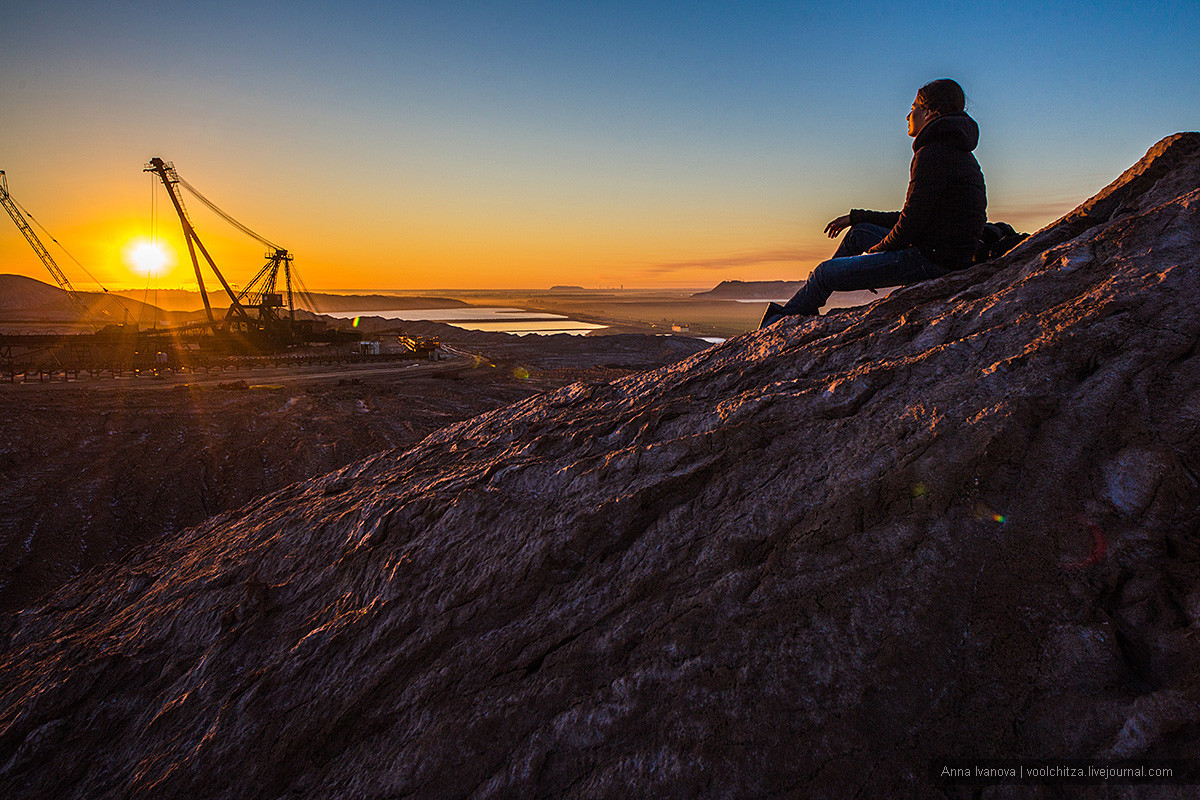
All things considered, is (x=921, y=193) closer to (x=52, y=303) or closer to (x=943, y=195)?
(x=943, y=195)

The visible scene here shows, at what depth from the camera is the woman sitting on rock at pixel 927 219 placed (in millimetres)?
4242

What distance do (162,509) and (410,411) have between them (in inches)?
417

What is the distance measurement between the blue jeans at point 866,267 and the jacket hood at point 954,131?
958 mm

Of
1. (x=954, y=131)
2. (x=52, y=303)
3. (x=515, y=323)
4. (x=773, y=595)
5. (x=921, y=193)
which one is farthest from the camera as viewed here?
(x=515, y=323)

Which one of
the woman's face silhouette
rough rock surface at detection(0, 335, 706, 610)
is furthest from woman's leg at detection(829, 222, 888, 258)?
rough rock surface at detection(0, 335, 706, 610)

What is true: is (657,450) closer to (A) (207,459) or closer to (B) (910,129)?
(B) (910,129)

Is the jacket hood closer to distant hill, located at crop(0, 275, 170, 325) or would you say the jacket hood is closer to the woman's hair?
the woman's hair

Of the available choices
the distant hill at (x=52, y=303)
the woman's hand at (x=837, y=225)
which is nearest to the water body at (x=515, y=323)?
the distant hill at (x=52, y=303)

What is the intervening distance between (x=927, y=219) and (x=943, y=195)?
0.69 ft

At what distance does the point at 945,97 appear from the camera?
4344mm

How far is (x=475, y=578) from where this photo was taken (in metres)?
4.40

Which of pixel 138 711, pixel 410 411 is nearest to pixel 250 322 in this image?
pixel 410 411

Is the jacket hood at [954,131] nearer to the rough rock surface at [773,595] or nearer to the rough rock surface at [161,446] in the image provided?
the rough rock surface at [773,595]

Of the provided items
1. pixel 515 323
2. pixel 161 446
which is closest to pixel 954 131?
pixel 161 446
